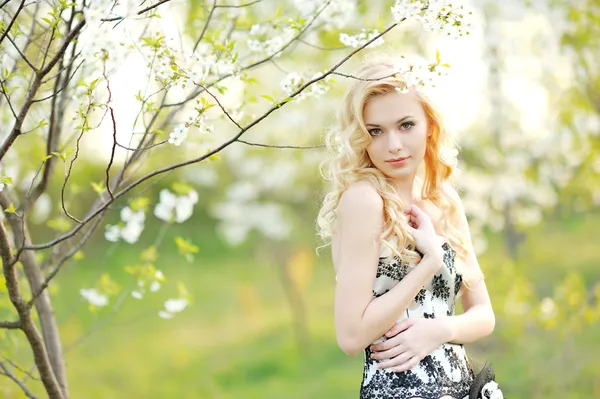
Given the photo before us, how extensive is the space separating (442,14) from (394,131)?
353 mm

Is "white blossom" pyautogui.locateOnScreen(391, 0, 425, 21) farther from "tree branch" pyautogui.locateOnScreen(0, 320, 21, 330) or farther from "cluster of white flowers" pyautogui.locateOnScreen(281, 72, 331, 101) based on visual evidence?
"tree branch" pyautogui.locateOnScreen(0, 320, 21, 330)

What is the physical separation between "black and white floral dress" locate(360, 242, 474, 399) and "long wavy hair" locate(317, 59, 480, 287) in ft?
0.17

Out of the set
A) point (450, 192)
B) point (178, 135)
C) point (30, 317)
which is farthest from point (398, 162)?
point (30, 317)

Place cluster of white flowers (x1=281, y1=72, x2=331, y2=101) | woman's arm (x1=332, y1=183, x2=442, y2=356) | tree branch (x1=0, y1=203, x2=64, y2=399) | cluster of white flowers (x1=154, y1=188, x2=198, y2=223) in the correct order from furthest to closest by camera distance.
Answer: cluster of white flowers (x1=154, y1=188, x2=198, y2=223) < cluster of white flowers (x1=281, y1=72, x2=331, y2=101) < tree branch (x1=0, y1=203, x2=64, y2=399) < woman's arm (x1=332, y1=183, x2=442, y2=356)

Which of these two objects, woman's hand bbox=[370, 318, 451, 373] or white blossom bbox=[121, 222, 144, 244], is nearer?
woman's hand bbox=[370, 318, 451, 373]

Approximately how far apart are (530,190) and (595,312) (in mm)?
1827

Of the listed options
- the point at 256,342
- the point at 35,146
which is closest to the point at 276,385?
the point at 256,342

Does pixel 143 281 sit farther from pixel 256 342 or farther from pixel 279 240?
pixel 256 342

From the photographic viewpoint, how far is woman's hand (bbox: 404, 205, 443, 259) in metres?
1.91

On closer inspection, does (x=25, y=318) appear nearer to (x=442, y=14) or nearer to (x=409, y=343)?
(x=409, y=343)

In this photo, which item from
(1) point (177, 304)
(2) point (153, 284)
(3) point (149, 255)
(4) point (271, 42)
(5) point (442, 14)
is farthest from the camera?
(3) point (149, 255)

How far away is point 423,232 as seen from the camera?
6.39 ft

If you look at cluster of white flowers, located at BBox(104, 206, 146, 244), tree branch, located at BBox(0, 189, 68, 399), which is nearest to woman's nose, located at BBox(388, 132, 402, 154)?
tree branch, located at BBox(0, 189, 68, 399)

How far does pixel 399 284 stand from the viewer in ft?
6.15
